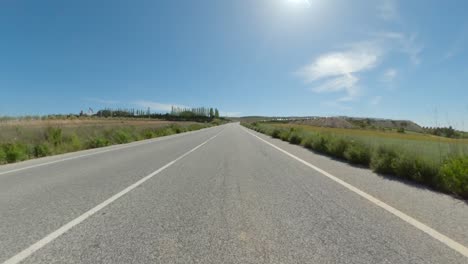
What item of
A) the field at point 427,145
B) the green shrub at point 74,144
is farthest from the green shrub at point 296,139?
the green shrub at point 74,144

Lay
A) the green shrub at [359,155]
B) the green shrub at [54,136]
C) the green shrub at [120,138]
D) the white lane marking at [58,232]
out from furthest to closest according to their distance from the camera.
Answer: the green shrub at [120,138] → the green shrub at [54,136] → the green shrub at [359,155] → the white lane marking at [58,232]

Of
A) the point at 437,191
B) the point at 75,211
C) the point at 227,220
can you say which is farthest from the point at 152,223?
the point at 437,191

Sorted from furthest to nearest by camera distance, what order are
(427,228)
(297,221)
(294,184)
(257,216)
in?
1. (294,184)
2. (257,216)
3. (297,221)
4. (427,228)

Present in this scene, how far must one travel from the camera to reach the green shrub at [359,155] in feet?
29.6

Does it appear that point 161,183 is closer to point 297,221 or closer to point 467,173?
point 297,221

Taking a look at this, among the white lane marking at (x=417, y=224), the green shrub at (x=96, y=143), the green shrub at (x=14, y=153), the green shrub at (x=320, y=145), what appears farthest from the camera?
the green shrub at (x=96, y=143)

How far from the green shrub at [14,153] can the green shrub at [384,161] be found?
14144 millimetres

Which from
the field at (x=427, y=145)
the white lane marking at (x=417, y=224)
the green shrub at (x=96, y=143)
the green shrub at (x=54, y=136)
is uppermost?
the field at (x=427, y=145)

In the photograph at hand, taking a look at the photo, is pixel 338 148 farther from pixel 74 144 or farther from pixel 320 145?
pixel 74 144

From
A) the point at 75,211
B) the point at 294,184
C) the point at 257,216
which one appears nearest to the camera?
the point at 257,216

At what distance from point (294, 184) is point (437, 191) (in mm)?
2895

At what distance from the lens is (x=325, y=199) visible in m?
4.67

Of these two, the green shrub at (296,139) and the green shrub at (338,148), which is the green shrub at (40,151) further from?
the green shrub at (296,139)

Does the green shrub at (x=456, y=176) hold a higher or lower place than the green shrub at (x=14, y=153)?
higher
